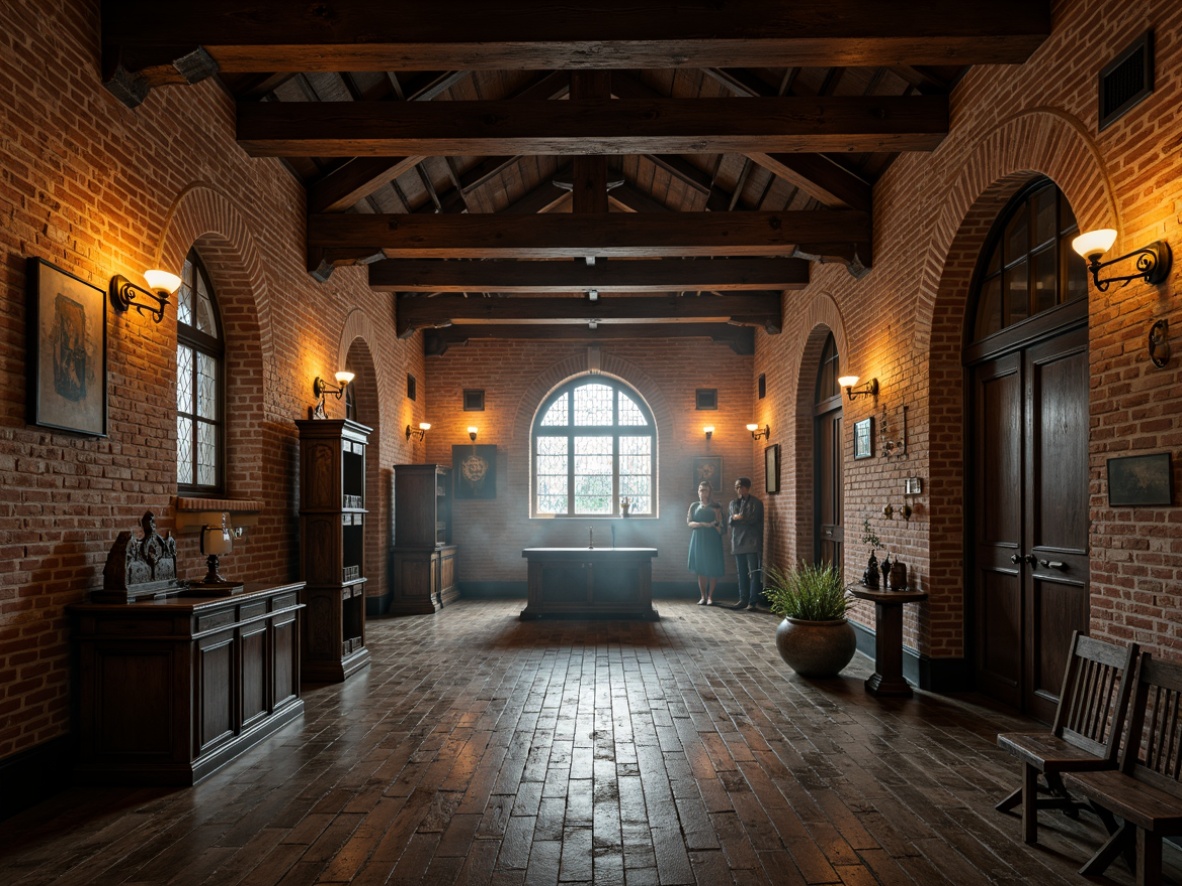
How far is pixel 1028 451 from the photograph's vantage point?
5348mm

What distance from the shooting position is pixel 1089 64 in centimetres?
426

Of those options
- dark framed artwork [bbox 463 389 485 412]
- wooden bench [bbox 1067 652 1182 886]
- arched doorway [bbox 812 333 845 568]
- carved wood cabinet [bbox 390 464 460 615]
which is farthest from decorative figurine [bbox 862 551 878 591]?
dark framed artwork [bbox 463 389 485 412]

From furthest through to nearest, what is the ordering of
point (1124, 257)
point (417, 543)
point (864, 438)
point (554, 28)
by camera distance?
1. point (417, 543)
2. point (864, 438)
3. point (554, 28)
4. point (1124, 257)

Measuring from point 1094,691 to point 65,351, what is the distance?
4.93 metres

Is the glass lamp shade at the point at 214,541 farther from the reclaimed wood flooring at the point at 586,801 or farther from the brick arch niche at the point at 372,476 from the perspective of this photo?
the brick arch niche at the point at 372,476

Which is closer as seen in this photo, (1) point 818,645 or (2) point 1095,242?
(2) point 1095,242

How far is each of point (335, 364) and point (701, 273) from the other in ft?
13.3

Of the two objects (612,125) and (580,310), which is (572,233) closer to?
(612,125)

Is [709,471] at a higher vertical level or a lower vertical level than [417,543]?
higher

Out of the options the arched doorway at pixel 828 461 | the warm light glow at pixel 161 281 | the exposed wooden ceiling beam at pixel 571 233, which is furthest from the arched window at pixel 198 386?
the arched doorway at pixel 828 461

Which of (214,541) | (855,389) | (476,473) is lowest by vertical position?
(214,541)

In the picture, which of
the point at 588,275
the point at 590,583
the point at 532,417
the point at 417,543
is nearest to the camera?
the point at 588,275

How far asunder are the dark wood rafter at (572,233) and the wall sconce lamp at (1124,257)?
155 inches

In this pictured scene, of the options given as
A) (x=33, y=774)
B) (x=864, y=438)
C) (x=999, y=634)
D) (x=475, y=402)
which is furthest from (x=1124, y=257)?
(x=475, y=402)
